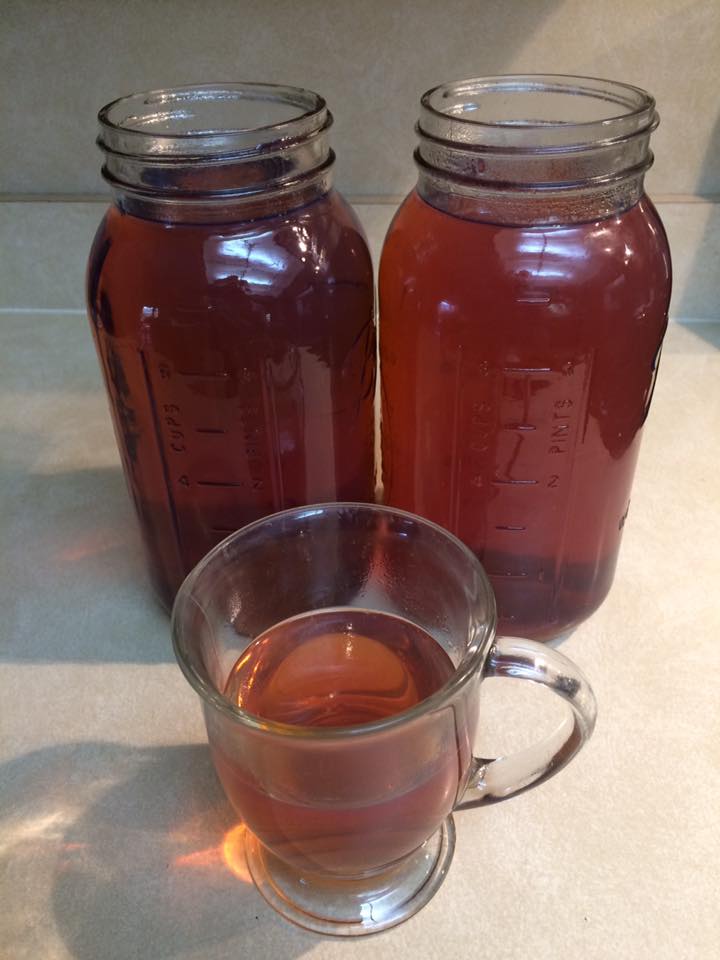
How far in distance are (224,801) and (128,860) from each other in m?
Result: 0.06

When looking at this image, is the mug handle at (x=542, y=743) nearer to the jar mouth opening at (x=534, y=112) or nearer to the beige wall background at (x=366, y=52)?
the jar mouth opening at (x=534, y=112)

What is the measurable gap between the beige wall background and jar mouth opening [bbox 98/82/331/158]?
308mm

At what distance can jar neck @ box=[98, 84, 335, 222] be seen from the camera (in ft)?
1.49

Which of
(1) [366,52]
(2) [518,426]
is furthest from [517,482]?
(1) [366,52]

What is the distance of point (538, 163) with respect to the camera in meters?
0.44

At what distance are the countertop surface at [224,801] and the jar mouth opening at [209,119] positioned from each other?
0.32 m

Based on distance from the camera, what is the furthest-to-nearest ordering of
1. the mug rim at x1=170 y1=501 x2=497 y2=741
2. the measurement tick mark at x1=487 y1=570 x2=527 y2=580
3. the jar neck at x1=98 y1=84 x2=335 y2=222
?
the measurement tick mark at x1=487 y1=570 x2=527 y2=580
the jar neck at x1=98 y1=84 x2=335 y2=222
the mug rim at x1=170 y1=501 x2=497 y2=741

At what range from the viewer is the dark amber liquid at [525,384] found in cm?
46

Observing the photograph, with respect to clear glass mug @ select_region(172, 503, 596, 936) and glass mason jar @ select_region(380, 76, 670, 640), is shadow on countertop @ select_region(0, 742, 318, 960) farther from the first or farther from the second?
glass mason jar @ select_region(380, 76, 670, 640)

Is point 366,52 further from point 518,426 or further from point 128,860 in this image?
point 128,860

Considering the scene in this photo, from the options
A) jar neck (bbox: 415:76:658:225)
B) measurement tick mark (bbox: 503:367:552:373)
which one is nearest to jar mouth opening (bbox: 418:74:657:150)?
jar neck (bbox: 415:76:658:225)

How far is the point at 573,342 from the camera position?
47 centimetres

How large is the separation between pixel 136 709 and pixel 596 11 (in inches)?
28.8

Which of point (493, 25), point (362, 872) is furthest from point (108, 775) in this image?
point (493, 25)
